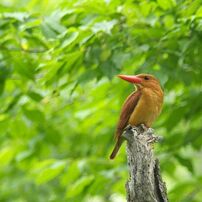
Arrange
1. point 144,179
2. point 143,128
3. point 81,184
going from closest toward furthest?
point 144,179
point 143,128
point 81,184

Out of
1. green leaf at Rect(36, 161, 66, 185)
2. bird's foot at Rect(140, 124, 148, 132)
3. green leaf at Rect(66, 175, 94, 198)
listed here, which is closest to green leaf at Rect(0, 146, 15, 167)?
green leaf at Rect(36, 161, 66, 185)

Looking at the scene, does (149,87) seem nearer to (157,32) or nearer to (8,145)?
(157,32)

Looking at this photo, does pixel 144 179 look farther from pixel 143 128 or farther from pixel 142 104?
pixel 142 104

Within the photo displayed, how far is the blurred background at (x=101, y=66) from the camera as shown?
4918 millimetres

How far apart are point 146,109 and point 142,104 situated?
5 cm

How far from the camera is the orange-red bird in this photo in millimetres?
4918

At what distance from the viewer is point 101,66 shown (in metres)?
5.02

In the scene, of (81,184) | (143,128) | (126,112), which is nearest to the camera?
(143,128)

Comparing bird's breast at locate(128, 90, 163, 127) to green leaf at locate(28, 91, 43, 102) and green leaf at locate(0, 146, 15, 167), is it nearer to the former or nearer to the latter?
green leaf at locate(28, 91, 43, 102)

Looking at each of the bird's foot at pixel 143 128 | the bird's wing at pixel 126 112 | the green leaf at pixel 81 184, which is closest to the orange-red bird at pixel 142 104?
the bird's wing at pixel 126 112

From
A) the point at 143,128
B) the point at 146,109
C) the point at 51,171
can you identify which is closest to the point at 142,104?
the point at 146,109

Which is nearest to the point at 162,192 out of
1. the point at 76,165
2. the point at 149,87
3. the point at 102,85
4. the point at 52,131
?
the point at 149,87

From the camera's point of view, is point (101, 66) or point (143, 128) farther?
point (101, 66)

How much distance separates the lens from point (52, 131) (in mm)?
6922
